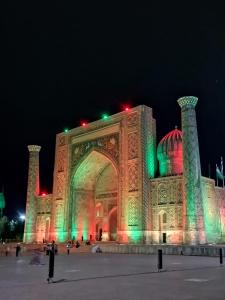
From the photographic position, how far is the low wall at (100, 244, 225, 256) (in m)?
16.6

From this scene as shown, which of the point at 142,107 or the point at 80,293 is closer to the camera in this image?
the point at 80,293

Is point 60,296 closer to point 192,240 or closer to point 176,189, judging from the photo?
point 192,240

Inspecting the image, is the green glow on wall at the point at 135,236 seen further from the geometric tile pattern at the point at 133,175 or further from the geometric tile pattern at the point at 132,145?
the geometric tile pattern at the point at 132,145

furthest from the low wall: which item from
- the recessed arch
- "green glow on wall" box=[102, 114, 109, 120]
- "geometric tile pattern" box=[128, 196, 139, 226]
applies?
"green glow on wall" box=[102, 114, 109, 120]

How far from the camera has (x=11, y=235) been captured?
150 ft

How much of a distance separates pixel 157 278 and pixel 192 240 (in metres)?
13.1

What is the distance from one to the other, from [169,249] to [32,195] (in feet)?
57.5

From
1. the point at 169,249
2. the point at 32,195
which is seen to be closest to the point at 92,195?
the point at 32,195

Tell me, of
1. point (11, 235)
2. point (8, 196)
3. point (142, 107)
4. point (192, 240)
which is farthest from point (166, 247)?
point (8, 196)

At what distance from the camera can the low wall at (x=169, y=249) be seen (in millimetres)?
16609

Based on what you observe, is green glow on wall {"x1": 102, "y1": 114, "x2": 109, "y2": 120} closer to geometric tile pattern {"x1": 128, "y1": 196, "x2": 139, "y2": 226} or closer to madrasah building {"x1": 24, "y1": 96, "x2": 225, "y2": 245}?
madrasah building {"x1": 24, "y1": 96, "x2": 225, "y2": 245}

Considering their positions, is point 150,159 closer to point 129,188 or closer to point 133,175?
point 133,175

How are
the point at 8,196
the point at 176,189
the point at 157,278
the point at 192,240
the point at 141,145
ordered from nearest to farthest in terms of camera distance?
the point at 157,278 → the point at 192,240 → the point at 176,189 → the point at 141,145 → the point at 8,196

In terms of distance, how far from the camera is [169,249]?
18359 mm
